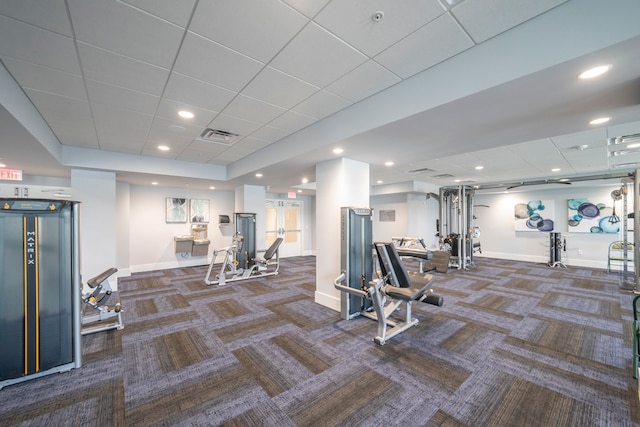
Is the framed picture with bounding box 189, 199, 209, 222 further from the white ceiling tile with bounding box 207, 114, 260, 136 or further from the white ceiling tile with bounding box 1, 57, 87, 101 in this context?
the white ceiling tile with bounding box 1, 57, 87, 101

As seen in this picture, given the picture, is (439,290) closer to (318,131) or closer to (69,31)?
(318,131)

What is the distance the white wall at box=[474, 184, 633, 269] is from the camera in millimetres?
7430

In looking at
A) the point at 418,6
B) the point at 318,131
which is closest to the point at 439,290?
the point at 318,131

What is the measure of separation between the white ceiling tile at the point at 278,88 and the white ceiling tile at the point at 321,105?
83 millimetres

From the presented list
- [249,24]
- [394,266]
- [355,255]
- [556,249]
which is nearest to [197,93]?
[249,24]

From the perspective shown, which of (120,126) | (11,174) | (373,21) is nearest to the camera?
(373,21)

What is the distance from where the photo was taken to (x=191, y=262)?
25.0ft

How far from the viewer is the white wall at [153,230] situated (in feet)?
22.3

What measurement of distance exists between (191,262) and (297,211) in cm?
398

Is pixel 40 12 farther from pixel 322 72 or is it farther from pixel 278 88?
pixel 322 72

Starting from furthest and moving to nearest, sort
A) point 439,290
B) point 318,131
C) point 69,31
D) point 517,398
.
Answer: point 439,290 < point 318,131 < point 517,398 < point 69,31

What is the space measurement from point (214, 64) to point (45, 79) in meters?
1.61

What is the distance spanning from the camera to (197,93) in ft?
8.75

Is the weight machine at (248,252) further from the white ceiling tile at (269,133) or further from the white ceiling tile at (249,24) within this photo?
the white ceiling tile at (249,24)
